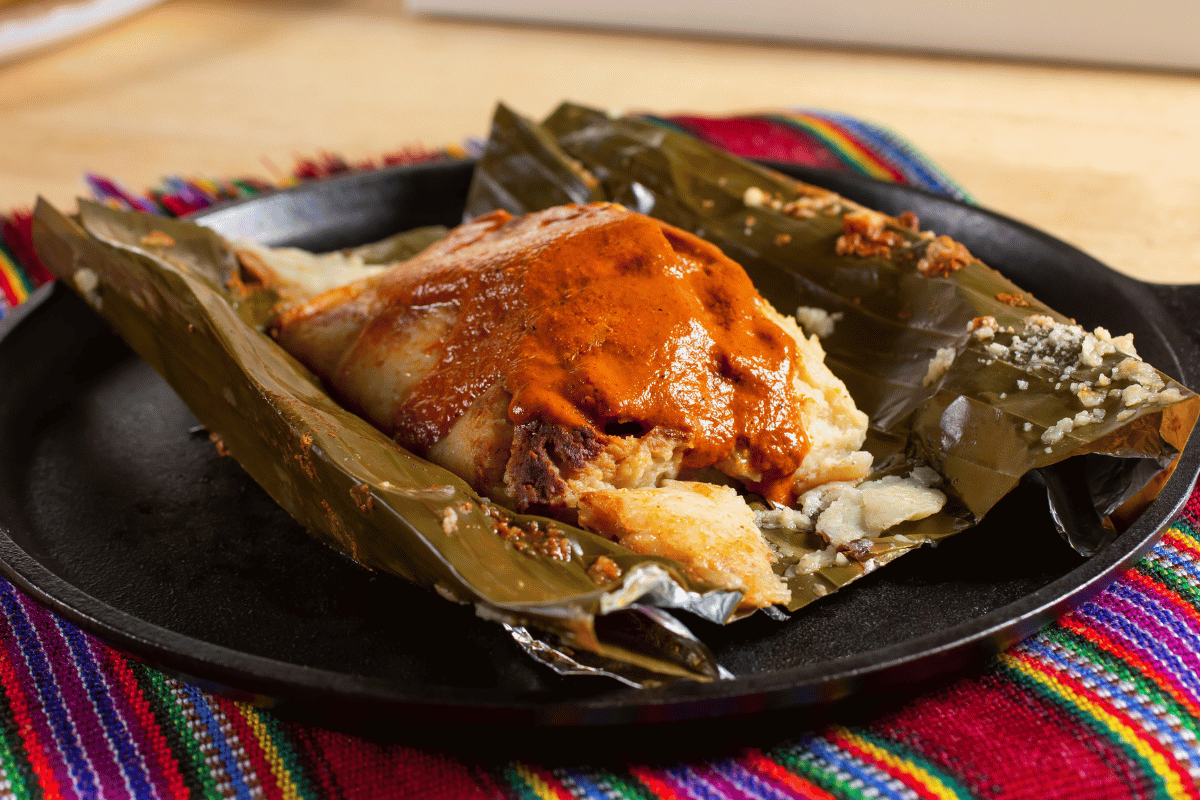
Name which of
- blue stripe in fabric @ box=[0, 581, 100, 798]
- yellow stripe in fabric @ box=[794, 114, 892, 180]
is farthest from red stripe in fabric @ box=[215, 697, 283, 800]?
yellow stripe in fabric @ box=[794, 114, 892, 180]

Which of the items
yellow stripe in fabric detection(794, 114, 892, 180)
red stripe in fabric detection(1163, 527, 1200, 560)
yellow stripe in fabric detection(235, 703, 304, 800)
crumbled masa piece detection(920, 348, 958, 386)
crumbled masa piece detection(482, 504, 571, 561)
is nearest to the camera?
yellow stripe in fabric detection(235, 703, 304, 800)

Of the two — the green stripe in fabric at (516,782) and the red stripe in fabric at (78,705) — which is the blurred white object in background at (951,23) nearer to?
the green stripe in fabric at (516,782)

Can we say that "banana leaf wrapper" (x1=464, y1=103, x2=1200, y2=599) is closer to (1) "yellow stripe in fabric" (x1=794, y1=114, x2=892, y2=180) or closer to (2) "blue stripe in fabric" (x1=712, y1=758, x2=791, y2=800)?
(2) "blue stripe in fabric" (x1=712, y1=758, x2=791, y2=800)

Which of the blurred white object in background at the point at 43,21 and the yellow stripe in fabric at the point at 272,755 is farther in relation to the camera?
the blurred white object in background at the point at 43,21

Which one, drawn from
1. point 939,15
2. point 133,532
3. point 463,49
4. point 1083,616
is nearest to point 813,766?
point 1083,616

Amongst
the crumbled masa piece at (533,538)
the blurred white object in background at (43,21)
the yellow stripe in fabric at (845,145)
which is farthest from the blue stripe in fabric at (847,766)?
the blurred white object in background at (43,21)

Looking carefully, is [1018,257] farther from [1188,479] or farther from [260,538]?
[260,538]

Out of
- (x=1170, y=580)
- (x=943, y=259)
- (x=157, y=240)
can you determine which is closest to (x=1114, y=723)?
(x=1170, y=580)
